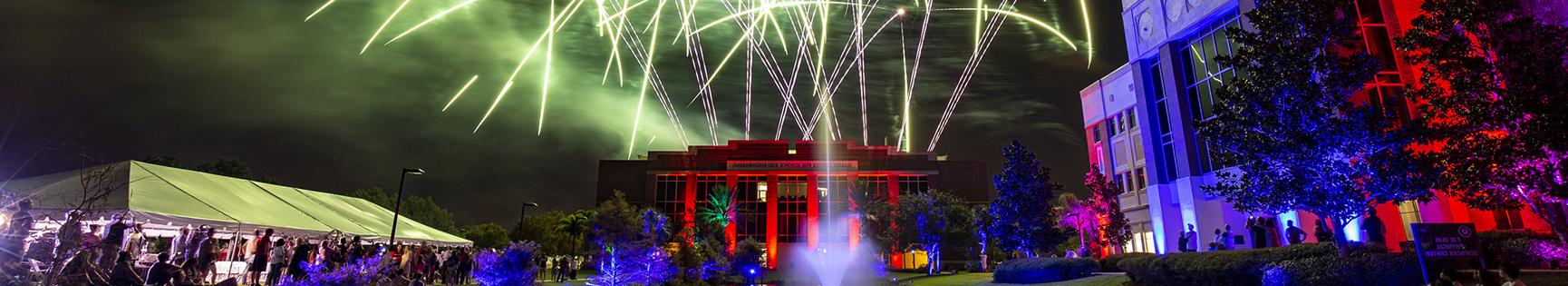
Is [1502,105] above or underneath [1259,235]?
above

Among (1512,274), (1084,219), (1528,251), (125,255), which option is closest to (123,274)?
(125,255)

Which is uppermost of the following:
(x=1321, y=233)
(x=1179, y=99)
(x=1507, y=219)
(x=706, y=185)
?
(x=706, y=185)

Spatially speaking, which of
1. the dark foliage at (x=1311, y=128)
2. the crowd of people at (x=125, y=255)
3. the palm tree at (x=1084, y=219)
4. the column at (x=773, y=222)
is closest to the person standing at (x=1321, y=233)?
the dark foliage at (x=1311, y=128)

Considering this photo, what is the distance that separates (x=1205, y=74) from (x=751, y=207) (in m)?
45.0

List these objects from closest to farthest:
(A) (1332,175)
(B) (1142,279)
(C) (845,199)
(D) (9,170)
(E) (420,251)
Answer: (A) (1332,175)
(B) (1142,279)
(D) (9,170)
(E) (420,251)
(C) (845,199)

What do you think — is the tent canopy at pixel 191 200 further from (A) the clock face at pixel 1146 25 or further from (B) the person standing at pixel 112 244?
(A) the clock face at pixel 1146 25

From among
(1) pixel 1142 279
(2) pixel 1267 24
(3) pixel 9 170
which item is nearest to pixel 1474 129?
(2) pixel 1267 24

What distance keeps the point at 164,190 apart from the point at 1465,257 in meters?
26.7

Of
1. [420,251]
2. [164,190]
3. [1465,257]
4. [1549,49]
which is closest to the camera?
[1465,257]

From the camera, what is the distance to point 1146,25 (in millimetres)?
32875

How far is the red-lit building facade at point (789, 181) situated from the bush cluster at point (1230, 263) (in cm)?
5085

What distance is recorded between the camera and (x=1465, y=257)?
35.8 feet

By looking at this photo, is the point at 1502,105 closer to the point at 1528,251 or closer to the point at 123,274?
the point at 1528,251

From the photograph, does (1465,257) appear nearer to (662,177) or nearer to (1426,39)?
(1426,39)
